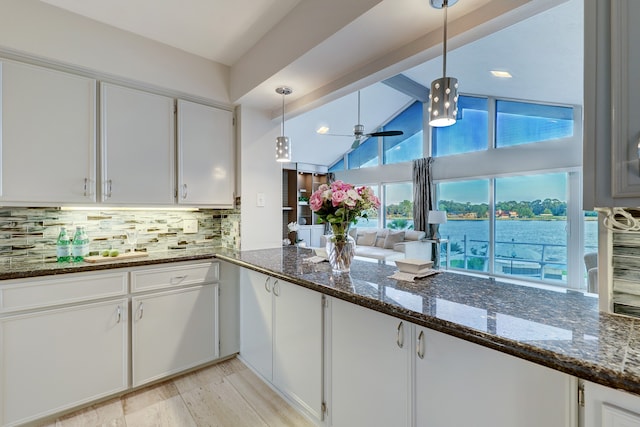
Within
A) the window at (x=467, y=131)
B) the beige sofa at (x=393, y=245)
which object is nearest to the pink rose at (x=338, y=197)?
the beige sofa at (x=393, y=245)

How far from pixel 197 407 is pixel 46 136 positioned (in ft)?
6.90

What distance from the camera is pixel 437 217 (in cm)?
634

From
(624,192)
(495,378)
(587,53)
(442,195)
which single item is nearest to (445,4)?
(587,53)

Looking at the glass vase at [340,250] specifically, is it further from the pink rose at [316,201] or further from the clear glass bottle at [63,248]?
the clear glass bottle at [63,248]

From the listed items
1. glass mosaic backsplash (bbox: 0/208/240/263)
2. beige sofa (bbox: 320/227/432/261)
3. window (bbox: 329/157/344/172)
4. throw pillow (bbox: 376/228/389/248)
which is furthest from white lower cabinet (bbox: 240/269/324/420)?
window (bbox: 329/157/344/172)

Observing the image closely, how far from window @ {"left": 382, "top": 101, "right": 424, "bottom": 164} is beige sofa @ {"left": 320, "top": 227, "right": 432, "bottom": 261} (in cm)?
196

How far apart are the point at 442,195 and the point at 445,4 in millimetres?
5967

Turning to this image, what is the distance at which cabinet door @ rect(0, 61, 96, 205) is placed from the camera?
1.90 m

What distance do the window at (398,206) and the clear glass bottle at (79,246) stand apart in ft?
21.5

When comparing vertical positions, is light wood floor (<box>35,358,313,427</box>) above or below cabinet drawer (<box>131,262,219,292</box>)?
below

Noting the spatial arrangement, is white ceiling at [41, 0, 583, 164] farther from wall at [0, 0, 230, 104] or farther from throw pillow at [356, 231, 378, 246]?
throw pillow at [356, 231, 378, 246]

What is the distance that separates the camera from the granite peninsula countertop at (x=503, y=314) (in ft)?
2.69

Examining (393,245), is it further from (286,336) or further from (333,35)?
(333,35)

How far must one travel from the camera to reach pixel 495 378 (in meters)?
1.07
